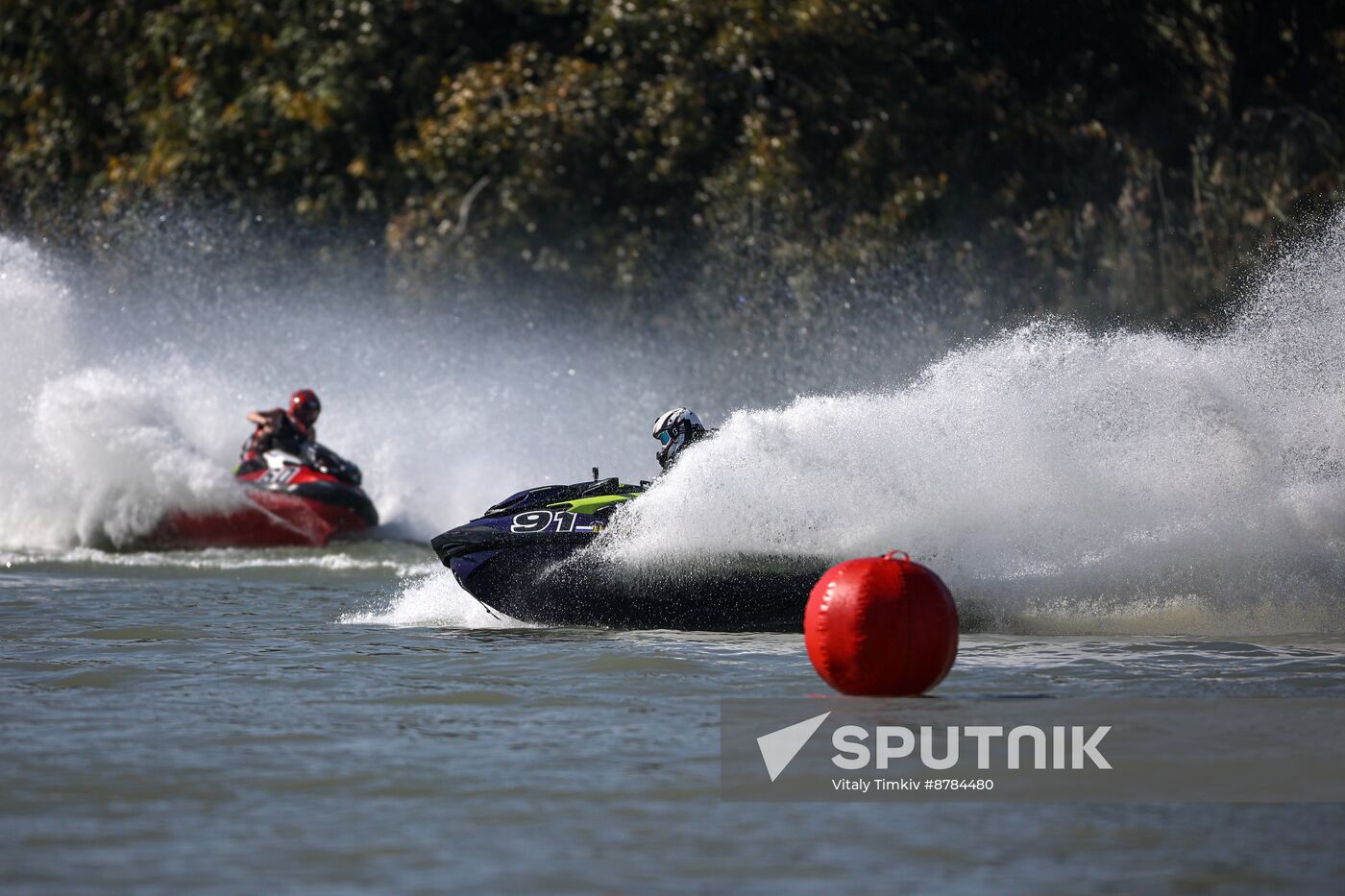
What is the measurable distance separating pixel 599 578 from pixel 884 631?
319 centimetres

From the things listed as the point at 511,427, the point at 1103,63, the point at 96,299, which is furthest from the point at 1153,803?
the point at 96,299

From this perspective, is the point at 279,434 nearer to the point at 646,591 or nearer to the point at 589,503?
the point at 589,503

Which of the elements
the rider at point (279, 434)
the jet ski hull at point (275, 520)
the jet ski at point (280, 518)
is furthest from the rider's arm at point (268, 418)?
the jet ski hull at point (275, 520)

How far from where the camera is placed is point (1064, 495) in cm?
1138

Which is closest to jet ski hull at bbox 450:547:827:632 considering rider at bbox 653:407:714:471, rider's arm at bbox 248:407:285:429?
rider at bbox 653:407:714:471

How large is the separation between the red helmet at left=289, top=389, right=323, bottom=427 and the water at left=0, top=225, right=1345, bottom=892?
3.96 feet

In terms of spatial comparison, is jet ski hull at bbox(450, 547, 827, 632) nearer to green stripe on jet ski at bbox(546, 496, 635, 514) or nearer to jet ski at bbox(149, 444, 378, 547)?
green stripe on jet ski at bbox(546, 496, 635, 514)

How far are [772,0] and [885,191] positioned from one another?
129 inches

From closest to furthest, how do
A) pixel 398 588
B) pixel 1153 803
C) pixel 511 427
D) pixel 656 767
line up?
1. pixel 1153 803
2. pixel 656 767
3. pixel 398 588
4. pixel 511 427

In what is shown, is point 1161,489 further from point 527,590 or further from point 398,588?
point 398,588

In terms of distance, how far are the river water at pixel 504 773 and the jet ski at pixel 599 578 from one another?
0.22m

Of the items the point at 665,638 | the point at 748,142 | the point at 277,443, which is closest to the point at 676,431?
the point at 665,638

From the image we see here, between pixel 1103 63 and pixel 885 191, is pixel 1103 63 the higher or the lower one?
the higher one

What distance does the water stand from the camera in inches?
235
